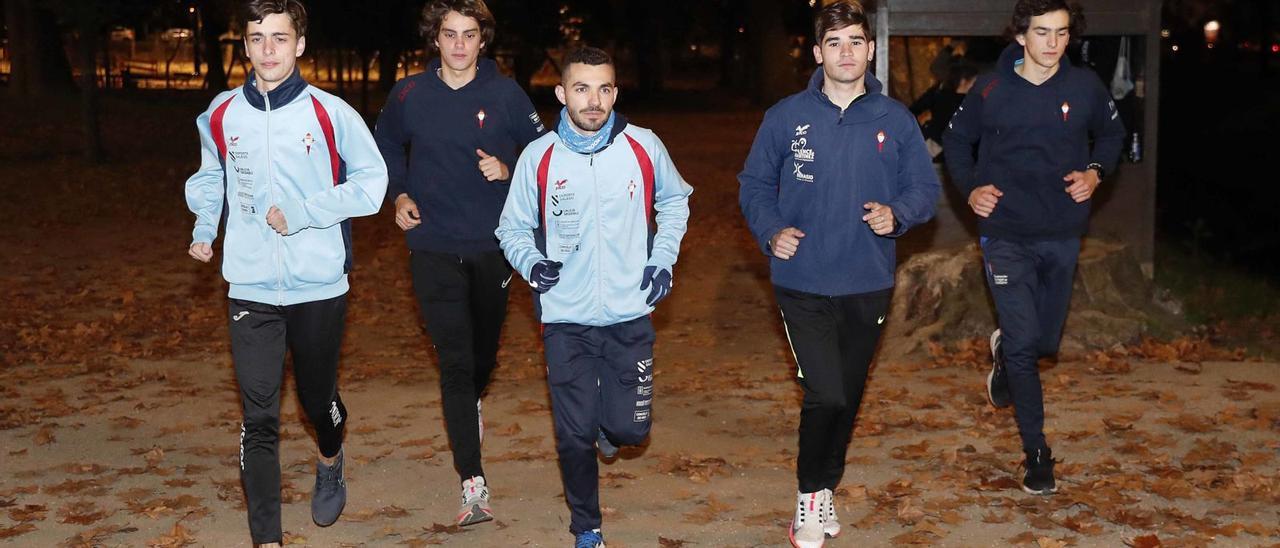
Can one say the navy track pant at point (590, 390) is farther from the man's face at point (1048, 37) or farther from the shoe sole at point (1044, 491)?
the man's face at point (1048, 37)

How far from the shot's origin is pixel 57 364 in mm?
10922

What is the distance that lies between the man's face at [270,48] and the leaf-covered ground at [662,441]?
1.99 meters

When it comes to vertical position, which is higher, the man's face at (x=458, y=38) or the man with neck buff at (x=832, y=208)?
the man's face at (x=458, y=38)

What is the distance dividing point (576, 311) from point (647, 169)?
0.62 m

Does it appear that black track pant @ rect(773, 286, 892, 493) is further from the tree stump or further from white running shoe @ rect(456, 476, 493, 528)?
the tree stump

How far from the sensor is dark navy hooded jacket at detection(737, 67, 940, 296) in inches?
240

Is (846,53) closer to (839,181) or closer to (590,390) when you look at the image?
(839,181)

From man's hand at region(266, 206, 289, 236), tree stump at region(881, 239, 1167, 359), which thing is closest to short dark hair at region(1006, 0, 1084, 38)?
man's hand at region(266, 206, 289, 236)

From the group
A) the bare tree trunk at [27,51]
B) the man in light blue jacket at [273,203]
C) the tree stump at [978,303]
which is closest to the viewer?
the man in light blue jacket at [273,203]

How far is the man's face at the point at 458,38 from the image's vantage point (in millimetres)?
6613

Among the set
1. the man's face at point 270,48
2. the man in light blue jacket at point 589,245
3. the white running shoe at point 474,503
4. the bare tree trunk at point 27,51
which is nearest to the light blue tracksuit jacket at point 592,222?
the man in light blue jacket at point 589,245

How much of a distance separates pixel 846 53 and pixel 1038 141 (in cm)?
157

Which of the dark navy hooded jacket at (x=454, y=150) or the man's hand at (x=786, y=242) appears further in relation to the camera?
the dark navy hooded jacket at (x=454, y=150)

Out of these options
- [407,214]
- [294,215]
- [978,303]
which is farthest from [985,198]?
[978,303]
